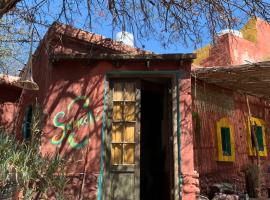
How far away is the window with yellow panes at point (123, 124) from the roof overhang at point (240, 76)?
9.42ft

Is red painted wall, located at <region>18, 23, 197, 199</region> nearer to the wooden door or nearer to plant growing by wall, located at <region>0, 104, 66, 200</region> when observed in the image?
the wooden door

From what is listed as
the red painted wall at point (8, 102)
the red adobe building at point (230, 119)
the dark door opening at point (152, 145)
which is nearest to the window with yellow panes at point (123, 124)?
the dark door opening at point (152, 145)

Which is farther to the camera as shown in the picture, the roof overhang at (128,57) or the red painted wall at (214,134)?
the red painted wall at (214,134)

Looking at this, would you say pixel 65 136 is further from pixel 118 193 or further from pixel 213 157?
pixel 213 157

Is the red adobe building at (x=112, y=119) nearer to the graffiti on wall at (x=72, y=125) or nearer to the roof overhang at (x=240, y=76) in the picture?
the graffiti on wall at (x=72, y=125)

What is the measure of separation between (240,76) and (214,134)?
1.95 metres

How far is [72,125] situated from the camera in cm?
677

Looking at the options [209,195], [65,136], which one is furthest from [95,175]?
[209,195]

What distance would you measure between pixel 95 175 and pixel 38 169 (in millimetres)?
1496

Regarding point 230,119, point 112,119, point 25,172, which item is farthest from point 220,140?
point 25,172

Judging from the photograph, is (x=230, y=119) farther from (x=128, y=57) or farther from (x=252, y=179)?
(x=128, y=57)

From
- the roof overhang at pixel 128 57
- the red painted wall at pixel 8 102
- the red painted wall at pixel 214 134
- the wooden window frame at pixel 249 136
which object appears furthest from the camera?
the wooden window frame at pixel 249 136

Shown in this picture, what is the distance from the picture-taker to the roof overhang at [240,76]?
862cm

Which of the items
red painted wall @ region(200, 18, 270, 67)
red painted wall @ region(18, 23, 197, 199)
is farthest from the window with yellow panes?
red painted wall @ region(200, 18, 270, 67)
